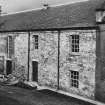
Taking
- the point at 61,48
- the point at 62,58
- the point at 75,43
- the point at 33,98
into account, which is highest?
the point at 75,43

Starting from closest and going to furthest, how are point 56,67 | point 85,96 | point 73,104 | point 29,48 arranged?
point 73,104
point 85,96
point 56,67
point 29,48

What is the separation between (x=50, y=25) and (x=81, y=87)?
7.60m

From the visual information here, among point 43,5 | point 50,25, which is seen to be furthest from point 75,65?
point 43,5

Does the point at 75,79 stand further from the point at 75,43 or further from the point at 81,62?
the point at 75,43

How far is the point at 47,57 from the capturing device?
2372 centimetres

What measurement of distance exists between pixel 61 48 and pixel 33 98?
18.9 ft

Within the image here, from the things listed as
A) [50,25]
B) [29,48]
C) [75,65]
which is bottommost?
[75,65]

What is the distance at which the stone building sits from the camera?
62.6 ft

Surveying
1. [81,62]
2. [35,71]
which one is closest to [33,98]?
[81,62]

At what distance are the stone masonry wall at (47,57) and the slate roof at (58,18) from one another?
1.12 m

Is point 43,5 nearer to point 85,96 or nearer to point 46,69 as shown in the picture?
point 46,69

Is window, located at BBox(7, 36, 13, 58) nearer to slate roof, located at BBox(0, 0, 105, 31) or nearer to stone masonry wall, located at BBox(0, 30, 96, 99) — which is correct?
slate roof, located at BBox(0, 0, 105, 31)

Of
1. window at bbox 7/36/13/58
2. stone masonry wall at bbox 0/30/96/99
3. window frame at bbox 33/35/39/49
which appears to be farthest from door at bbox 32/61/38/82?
window at bbox 7/36/13/58

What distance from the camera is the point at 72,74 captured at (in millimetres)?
21312
